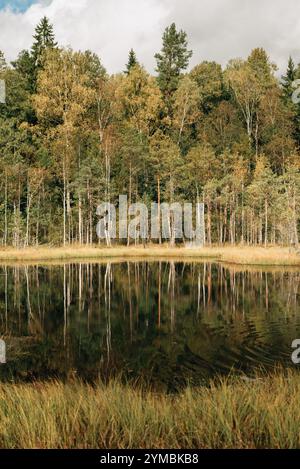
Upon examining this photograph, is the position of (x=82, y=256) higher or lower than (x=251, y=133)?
lower

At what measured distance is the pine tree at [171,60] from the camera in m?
73.8

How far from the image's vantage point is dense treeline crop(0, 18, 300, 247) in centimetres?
5406

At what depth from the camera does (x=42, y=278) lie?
1218 inches

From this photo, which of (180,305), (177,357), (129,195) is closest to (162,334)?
(177,357)

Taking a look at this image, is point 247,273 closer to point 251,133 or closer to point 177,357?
point 177,357

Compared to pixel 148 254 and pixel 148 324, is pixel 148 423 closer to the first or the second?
pixel 148 324

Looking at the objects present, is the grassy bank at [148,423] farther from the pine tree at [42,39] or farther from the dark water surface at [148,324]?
the pine tree at [42,39]

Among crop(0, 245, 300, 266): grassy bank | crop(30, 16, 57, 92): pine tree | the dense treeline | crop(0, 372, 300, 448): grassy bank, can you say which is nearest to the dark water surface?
crop(0, 372, 300, 448): grassy bank

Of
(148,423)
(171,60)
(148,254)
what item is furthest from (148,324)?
(171,60)

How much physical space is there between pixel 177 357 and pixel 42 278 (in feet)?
65.7

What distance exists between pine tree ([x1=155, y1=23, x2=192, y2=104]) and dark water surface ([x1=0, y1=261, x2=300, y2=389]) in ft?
163

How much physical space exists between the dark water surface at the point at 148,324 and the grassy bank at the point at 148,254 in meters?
6.88

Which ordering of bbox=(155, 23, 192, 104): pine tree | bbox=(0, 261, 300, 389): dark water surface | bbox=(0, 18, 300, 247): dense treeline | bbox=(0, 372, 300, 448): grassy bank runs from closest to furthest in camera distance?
bbox=(0, 372, 300, 448): grassy bank → bbox=(0, 261, 300, 389): dark water surface → bbox=(0, 18, 300, 247): dense treeline → bbox=(155, 23, 192, 104): pine tree

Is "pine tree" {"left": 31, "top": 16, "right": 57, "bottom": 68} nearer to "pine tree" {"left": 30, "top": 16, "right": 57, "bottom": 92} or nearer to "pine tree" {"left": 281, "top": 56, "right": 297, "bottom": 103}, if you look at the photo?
"pine tree" {"left": 30, "top": 16, "right": 57, "bottom": 92}
